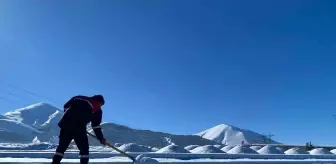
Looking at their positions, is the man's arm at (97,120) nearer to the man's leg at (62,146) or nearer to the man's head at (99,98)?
the man's head at (99,98)

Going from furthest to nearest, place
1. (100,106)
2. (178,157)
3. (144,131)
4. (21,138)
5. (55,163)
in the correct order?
(144,131)
(21,138)
(178,157)
(100,106)
(55,163)

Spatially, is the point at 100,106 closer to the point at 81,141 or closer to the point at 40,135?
the point at 81,141

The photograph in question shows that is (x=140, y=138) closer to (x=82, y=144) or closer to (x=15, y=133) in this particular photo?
(x=15, y=133)

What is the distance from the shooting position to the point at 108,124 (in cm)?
12719

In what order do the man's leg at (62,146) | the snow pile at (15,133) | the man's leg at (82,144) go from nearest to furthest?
the man's leg at (62,146), the man's leg at (82,144), the snow pile at (15,133)

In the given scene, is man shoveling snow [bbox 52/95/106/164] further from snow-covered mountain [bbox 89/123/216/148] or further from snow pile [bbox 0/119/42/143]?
snow pile [bbox 0/119/42/143]

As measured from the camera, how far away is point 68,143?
17.4 feet

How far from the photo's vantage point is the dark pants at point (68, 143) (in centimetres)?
521

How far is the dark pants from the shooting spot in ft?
17.1

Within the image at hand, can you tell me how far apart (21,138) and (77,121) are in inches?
4965

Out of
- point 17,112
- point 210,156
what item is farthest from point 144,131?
point 210,156

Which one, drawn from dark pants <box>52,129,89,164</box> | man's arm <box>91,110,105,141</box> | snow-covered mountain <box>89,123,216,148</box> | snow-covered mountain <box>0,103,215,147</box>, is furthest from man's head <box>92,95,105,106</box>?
snow-covered mountain <box>89,123,216,148</box>

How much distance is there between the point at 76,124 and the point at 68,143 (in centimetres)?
31

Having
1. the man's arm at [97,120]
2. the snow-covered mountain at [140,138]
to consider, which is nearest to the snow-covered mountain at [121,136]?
the snow-covered mountain at [140,138]
